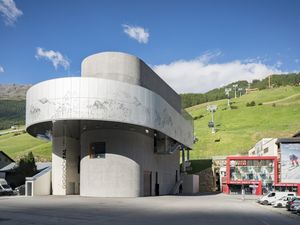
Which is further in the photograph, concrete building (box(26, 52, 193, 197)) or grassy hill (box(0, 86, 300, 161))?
grassy hill (box(0, 86, 300, 161))

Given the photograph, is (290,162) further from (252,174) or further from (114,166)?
(114,166)

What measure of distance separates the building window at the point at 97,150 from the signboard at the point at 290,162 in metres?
38.3

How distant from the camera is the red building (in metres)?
82.1

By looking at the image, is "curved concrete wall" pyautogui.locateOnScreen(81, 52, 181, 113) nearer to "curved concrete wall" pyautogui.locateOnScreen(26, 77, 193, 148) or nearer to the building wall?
"curved concrete wall" pyautogui.locateOnScreen(26, 77, 193, 148)

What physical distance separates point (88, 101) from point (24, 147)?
91207 mm

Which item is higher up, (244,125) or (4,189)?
(244,125)

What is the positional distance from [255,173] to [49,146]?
60.7m

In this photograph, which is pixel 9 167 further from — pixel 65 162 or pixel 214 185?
pixel 214 185

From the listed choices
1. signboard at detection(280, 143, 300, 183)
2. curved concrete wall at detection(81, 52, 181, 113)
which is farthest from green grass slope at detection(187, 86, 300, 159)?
curved concrete wall at detection(81, 52, 181, 113)

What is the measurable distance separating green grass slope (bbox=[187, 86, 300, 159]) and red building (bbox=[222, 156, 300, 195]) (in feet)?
110

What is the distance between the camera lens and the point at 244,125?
509 ft

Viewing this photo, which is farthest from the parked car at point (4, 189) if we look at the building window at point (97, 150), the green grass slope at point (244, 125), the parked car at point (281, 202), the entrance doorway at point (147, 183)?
the green grass slope at point (244, 125)

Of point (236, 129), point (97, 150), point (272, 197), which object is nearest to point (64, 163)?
point (97, 150)

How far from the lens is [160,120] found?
2253 inches
